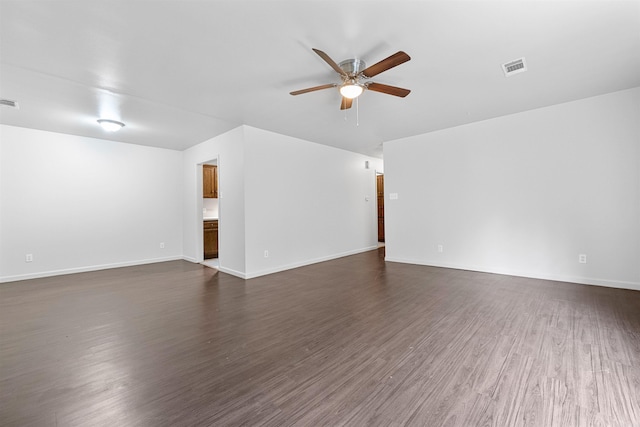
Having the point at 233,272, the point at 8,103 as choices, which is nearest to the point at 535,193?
the point at 233,272

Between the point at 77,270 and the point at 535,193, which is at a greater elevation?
the point at 535,193

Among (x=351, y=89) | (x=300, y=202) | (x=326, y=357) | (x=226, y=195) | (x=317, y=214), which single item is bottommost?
(x=326, y=357)

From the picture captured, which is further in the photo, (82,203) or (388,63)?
(82,203)

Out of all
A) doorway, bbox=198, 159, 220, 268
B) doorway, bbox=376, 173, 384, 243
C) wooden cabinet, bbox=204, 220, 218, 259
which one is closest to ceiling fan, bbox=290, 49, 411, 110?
doorway, bbox=198, 159, 220, 268

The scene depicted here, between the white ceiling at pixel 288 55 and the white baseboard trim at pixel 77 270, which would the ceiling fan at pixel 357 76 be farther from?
the white baseboard trim at pixel 77 270

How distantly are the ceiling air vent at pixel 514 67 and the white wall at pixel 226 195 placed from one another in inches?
144

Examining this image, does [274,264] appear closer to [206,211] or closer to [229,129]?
[229,129]

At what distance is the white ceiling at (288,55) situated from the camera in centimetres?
197

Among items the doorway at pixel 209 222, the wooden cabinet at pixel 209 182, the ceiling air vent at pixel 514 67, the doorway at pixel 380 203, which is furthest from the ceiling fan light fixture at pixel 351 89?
the doorway at pixel 380 203

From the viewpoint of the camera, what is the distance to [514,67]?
2.81m

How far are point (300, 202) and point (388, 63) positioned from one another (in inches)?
136

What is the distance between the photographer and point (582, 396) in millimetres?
1603

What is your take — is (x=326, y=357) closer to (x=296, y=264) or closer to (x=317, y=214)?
(x=296, y=264)

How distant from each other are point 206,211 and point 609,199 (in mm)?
7518
